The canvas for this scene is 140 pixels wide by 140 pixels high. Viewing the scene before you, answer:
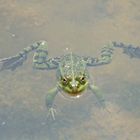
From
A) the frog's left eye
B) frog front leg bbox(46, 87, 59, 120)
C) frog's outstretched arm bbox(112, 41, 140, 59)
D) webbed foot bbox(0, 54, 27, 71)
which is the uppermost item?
frog's outstretched arm bbox(112, 41, 140, 59)

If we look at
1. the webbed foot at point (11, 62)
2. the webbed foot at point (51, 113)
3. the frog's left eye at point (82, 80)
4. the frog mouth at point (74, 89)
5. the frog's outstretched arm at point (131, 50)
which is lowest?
the webbed foot at point (51, 113)

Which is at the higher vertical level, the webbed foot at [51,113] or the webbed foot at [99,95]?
the webbed foot at [99,95]

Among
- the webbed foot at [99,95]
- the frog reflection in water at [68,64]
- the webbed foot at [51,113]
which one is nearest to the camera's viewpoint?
the frog reflection in water at [68,64]

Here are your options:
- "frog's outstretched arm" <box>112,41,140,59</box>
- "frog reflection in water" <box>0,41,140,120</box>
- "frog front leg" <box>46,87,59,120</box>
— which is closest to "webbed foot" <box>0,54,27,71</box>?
"frog reflection in water" <box>0,41,140,120</box>

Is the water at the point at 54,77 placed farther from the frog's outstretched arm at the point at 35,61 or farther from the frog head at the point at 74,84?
the frog head at the point at 74,84

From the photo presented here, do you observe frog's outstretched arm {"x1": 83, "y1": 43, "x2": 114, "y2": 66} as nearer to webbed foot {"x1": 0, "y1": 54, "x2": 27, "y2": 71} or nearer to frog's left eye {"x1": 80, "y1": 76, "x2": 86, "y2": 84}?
frog's left eye {"x1": 80, "y1": 76, "x2": 86, "y2": 84}

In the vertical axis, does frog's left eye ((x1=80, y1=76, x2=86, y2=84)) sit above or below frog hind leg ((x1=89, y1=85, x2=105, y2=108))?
above

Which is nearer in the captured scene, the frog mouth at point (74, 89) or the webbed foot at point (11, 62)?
the frog mouth at point (74, 89)

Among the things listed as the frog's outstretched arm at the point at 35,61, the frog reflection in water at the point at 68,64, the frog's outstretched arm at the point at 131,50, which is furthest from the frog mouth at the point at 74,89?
the frog's outstretched arm at the point at 131,50
